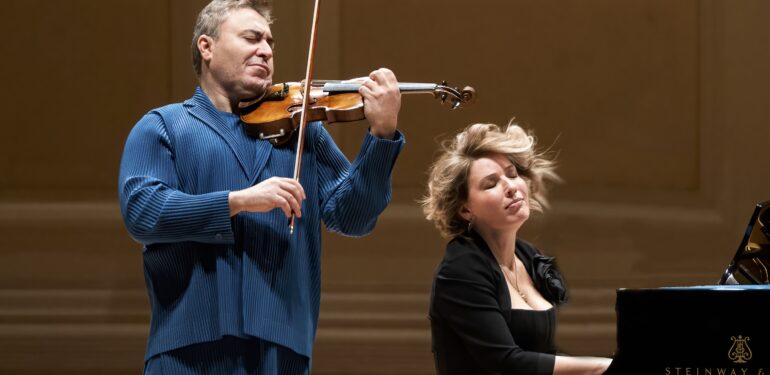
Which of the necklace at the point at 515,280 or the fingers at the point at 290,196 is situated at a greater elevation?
the fingers at the point at 290,196

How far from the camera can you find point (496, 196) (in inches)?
91.2

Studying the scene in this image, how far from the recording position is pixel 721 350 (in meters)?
1.83

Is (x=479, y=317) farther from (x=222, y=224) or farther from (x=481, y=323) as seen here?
(x=222, y=224)

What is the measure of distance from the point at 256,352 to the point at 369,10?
2314 millimetres

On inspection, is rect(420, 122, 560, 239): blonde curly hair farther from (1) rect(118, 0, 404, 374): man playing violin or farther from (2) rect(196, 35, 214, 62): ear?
(2) rect(196, 35, 214, 62): ear

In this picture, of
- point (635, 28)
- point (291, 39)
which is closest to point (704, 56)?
point (635, 28)

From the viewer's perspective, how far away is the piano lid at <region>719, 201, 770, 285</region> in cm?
271

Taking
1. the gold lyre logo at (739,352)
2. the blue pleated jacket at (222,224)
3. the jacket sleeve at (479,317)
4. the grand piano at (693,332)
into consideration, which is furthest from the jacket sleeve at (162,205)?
the gold lyre logo at (739,352)

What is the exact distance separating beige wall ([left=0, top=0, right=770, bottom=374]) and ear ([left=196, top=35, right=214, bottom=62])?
175 cm

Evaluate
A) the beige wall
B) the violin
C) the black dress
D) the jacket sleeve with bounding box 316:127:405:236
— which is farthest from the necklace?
the beige wall

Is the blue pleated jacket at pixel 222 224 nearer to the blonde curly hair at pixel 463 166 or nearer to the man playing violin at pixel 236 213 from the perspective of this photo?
the man playing violin at pixel 236 213

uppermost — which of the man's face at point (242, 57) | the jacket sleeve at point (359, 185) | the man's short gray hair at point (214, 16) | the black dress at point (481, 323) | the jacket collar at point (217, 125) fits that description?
the man's short gray hair at point (214, 16)

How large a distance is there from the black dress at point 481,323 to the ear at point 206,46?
0.63 m

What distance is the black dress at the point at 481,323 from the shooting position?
215 cm
